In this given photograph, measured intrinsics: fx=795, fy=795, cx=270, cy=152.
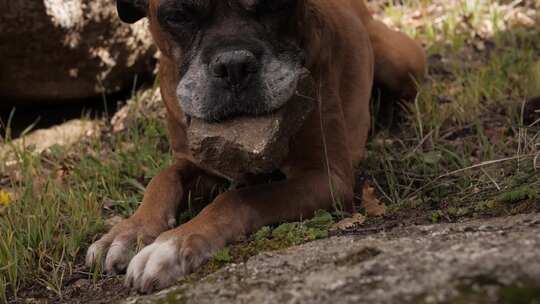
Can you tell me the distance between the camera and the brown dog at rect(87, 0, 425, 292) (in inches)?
115

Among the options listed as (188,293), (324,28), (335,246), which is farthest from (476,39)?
(188,293)

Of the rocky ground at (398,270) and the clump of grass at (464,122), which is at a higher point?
the rocky ground at (398,270)

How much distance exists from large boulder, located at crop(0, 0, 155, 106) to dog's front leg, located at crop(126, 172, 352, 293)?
88.0 inches

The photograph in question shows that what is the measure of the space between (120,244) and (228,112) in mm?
670

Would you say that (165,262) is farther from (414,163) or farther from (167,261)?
(414,163)

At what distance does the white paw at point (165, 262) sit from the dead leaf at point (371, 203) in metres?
0.80

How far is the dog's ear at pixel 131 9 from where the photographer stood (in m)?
3.72

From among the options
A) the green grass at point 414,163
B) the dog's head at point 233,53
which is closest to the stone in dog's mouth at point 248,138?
the dog's head at point 233,53

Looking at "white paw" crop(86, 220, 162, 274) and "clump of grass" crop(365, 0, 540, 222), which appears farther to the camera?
"clump of grass" crop(365, 0, 540, 222)

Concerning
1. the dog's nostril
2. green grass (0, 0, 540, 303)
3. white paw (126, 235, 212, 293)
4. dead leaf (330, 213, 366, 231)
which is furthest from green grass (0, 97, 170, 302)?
dead leaf (330, 213, 366, 231)

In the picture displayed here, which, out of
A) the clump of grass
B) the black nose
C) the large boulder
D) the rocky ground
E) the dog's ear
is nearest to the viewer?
the rocky ground

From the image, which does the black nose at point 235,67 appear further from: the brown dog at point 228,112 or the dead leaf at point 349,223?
the dead leaf at point 349,223

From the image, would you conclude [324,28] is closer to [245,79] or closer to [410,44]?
[245,79]

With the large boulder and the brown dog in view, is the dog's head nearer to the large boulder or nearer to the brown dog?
the brown dog
